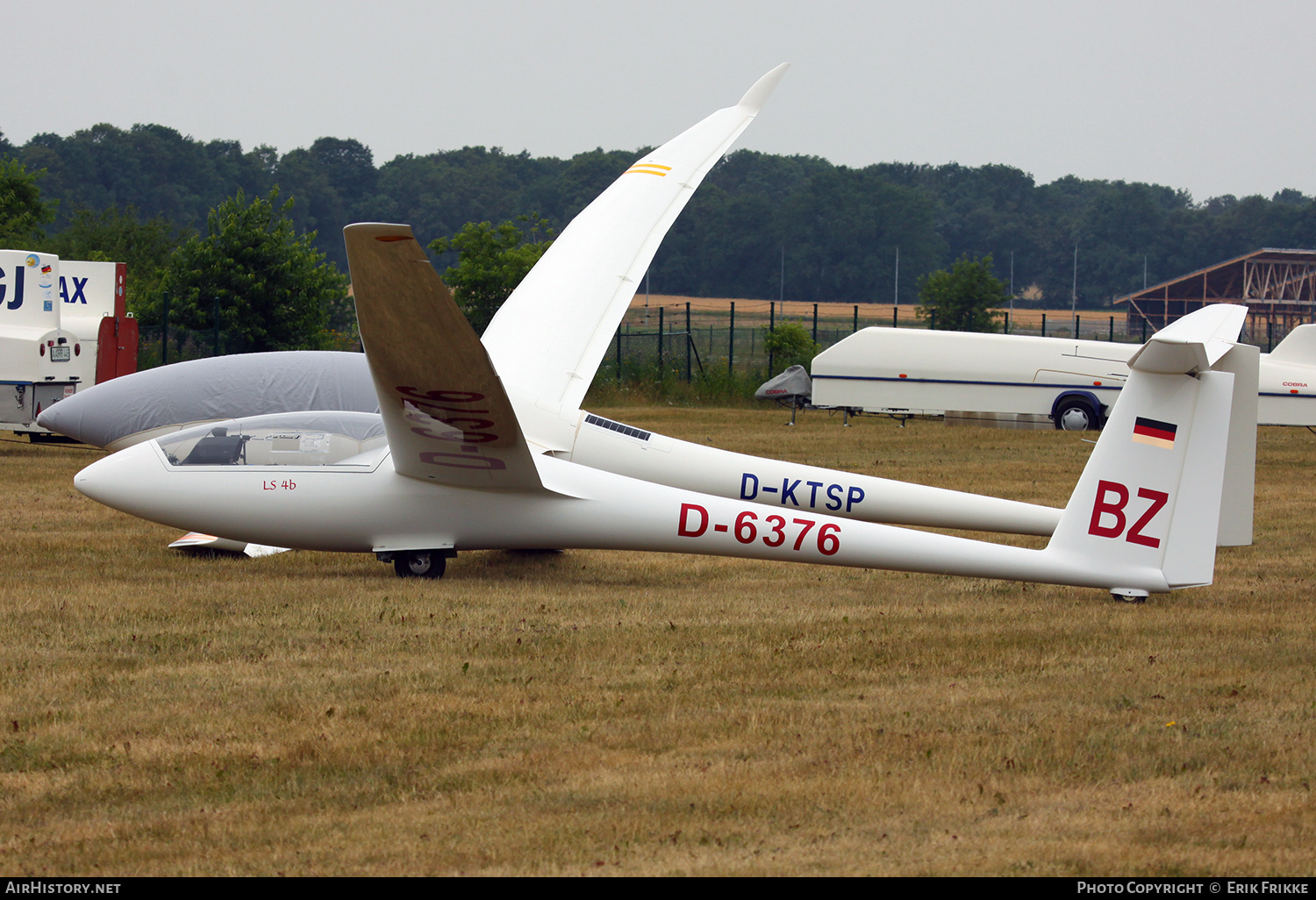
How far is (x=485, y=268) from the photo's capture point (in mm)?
37188

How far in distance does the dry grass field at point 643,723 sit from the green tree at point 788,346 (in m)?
24.3

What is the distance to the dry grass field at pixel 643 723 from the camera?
467 cm

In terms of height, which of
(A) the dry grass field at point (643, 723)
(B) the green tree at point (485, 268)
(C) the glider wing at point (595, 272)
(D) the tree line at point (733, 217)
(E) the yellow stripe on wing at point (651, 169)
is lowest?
(A) the dry grass field at point (643, 723)

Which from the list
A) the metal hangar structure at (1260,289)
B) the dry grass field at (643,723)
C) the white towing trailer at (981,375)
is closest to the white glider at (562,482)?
the dry grass field at (643,723)

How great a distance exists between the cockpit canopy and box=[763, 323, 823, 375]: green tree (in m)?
25.1

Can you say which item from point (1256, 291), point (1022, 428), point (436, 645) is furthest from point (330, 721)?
point (1256, 291)

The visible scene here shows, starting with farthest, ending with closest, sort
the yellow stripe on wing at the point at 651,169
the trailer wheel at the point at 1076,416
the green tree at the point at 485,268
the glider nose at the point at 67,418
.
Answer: the green tree at the point at 485,268
the trailer wheel at the point at 1076,416
the yellow stripe on wing at the point at 651,169
the glider nose at the point at 67,418

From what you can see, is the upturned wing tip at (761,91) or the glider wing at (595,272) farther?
the upturned wing tip at (761,91)

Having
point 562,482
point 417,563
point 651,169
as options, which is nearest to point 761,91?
point 651,169

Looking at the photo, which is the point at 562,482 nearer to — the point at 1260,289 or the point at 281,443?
the point at 281,443

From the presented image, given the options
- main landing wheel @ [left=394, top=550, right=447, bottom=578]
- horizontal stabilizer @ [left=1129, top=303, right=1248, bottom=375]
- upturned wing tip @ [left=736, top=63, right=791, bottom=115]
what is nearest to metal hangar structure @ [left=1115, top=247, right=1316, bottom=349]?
upturned wing tip @ [left=736, top=63, right=791, bottom=115]

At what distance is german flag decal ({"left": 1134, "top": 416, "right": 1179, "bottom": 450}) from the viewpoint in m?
8.35

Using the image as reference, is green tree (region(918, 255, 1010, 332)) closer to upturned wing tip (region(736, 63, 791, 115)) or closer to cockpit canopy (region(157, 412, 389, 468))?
upturned wing tip (region(736, 63, 791, 115))

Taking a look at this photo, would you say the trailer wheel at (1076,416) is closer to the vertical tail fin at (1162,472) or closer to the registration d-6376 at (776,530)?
the vertical tail fin at (1162,472)
